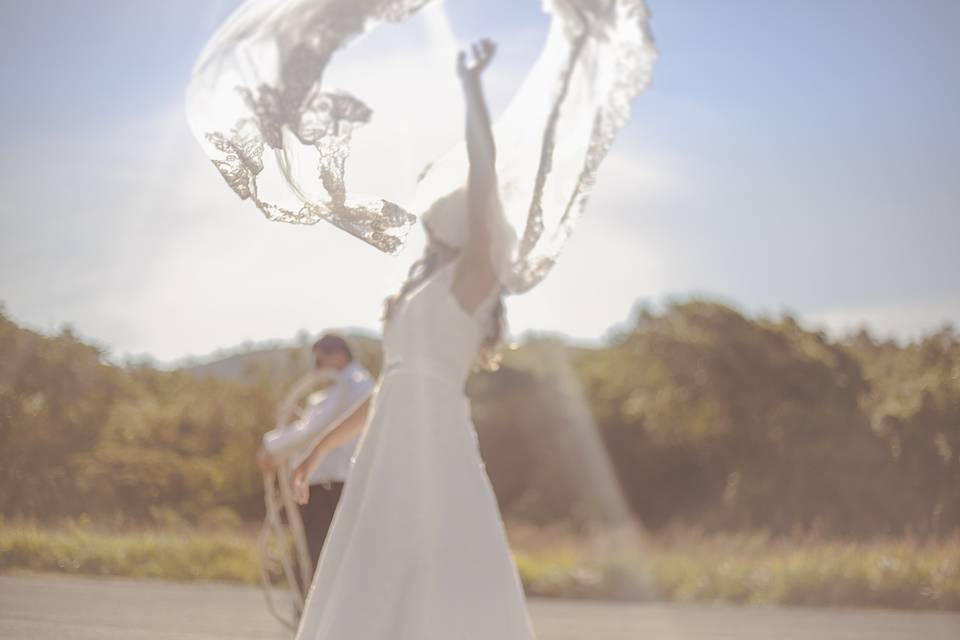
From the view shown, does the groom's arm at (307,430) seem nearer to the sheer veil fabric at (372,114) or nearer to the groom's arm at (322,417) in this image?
the groom's arm at (322,417)

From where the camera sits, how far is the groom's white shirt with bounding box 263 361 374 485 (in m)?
7.02

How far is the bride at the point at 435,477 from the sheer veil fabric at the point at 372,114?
0.17 meters

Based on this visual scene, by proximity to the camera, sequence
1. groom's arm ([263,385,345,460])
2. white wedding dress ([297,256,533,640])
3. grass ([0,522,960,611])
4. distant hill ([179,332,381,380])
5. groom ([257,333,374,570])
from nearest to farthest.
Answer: white wedding dress ([297,256,533,640]), groom's arm ([263,385,345,460]), groom ([257,333,374,570]), grass ([0,522,960,611]), distant hill ([179,332,381,380])

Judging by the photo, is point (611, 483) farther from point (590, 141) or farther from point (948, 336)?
point (590, 141)

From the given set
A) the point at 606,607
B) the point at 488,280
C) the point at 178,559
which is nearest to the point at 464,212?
the point at 488,280

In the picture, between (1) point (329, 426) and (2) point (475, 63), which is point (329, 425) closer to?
(1) point (329, 426)

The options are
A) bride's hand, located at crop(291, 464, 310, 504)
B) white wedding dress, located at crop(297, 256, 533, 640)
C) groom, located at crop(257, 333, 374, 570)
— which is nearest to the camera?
white wedding dress, located at crop(297, 256, 533, 640)

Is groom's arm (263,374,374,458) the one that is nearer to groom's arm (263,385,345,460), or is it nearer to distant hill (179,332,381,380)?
groom's arm (263,385,345,460)

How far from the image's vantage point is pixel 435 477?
386cm

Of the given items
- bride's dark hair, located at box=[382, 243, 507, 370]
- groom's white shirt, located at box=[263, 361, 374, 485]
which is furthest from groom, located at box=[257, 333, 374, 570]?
bride's dark hair, located at box=[382, 243, 507, 370]

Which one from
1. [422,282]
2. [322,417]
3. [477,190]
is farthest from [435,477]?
[322,417]

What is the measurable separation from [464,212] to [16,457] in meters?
11.3

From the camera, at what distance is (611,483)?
78.1ft

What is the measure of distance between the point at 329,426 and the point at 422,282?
3.32 meters
